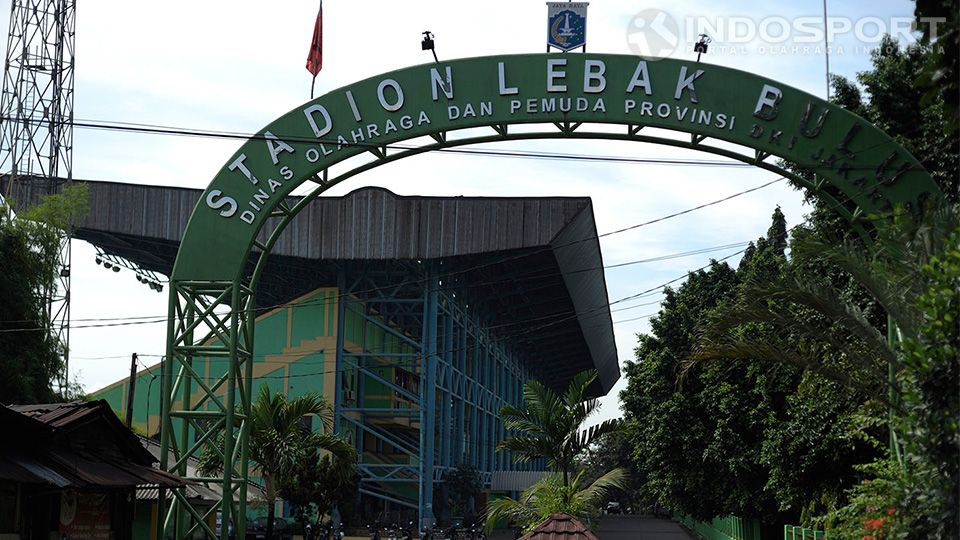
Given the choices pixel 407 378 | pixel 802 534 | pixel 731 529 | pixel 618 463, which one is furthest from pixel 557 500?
pixel 618 463

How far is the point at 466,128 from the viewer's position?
18844 mm

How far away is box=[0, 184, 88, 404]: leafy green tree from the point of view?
29125 millimetres

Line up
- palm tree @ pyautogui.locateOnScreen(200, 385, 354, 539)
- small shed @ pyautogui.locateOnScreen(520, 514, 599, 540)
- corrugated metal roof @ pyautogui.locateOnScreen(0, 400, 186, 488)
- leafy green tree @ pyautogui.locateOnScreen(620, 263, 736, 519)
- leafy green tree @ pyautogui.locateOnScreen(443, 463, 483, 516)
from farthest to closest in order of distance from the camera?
1. leafy green tree @ pyautogui.locateOnScreen(443, 463, 483, 516)
2. leafy green tree @ pyautogui.locateOnScreen(620, 263, 736, 519)
3. palm tree @ pyautogui.locateOnScreen(200, 385, 354, 539)
4. corrugated metal roof @ pyautogui.locateOnScreen(0, 400, 186, 488)
5. small shed @ pyautogui.locateOnScreen(520, 514, 599, 540)

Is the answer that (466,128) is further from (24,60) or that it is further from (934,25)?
(24,60)

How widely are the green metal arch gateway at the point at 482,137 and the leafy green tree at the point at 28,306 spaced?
1055 cm

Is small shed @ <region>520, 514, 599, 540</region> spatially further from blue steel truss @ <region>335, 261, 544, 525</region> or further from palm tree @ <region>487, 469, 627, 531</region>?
blue steel truss @ <region>335, 261, 544, 525</region>

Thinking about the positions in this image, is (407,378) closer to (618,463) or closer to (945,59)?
(618,463)

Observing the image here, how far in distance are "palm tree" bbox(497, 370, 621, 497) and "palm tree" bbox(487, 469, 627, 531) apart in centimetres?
25

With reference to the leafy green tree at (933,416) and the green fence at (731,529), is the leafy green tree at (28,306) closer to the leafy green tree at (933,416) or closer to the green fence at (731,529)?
the green fence at (731,529)

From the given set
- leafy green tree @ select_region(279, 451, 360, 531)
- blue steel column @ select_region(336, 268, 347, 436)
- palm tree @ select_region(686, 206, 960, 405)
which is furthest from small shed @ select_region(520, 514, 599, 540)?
blue steel column @ select_region(336, 268, 347, 436)

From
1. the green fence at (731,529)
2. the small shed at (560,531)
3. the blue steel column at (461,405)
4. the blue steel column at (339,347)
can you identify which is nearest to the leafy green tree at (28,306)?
the blue steel column at (339,347)

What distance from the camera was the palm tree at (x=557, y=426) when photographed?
22219mm

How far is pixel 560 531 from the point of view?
13727 millimetres

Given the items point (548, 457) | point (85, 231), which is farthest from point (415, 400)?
point (548, 457)
